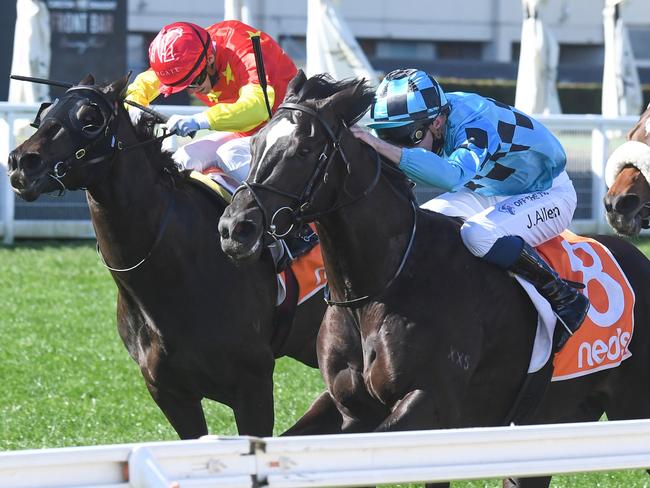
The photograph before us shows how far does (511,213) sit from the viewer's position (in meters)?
4.29

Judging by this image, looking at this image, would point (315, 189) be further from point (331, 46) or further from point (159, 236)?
point (331, 46)

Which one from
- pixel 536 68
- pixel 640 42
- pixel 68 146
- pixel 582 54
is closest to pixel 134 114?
pixel 68 146

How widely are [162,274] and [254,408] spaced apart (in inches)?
23.9

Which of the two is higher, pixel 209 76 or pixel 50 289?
pixel 209 76

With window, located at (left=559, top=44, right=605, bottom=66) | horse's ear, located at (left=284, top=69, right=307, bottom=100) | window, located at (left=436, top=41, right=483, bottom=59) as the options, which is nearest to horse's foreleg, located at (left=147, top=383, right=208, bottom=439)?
horse's ear, located at (left=284, top=69, right=307, bottom=100)

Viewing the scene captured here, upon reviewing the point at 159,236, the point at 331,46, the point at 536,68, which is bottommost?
the point at 536,68

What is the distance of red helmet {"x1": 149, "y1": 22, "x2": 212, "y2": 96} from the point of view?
5000 millimetres

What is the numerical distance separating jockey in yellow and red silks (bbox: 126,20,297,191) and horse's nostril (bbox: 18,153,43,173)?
2.13 feet

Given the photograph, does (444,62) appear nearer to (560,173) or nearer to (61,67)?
(61,67)

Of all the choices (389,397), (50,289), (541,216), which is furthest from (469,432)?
(50,289)

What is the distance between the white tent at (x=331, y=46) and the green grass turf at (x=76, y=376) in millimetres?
3938

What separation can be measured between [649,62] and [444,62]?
8.11 m

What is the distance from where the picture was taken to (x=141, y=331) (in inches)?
184

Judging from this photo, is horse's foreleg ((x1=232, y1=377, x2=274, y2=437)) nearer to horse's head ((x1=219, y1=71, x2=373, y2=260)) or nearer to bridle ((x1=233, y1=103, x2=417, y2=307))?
bridle ((x1=233, y1=103, x2=417, y2=307))
